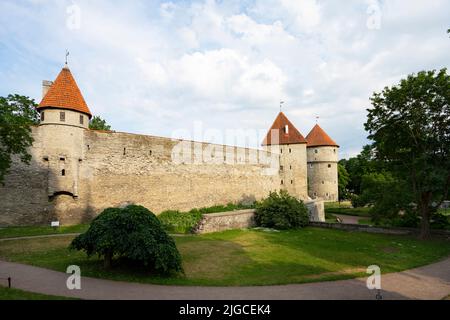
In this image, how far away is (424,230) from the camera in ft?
58.0

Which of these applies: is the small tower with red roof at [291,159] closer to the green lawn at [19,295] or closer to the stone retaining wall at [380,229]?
the stone retaining wall at [380,229]

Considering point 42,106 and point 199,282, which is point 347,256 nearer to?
point 199,282

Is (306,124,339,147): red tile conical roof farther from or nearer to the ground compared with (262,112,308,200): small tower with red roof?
farther from the ground

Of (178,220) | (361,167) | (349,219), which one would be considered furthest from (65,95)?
(361,167)

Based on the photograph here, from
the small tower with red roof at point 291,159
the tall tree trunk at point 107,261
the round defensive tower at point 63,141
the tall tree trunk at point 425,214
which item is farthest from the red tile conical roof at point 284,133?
the tall tree trunk at point 107,261

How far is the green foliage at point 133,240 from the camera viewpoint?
9484 millimetres

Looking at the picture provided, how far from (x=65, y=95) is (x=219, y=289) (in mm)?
16818

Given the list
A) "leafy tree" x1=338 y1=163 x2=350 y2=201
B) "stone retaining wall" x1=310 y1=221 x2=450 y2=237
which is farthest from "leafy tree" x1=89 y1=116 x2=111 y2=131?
"leafy tree" x1=338 y1=163 x2=350 y2=201

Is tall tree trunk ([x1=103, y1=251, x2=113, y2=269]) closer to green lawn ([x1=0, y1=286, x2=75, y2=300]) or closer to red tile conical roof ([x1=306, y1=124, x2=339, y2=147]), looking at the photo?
green lawn ([x1=0, y1=286, x2=75, y2=300])

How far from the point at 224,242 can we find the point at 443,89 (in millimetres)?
15002

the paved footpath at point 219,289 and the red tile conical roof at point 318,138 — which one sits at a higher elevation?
the red tile conical roof at point 318,138

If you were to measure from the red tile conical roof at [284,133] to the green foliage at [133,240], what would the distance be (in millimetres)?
28174

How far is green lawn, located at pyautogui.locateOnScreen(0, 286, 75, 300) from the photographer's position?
22.9 feet

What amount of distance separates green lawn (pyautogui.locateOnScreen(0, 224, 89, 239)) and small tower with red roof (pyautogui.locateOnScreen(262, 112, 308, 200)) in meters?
24.2
